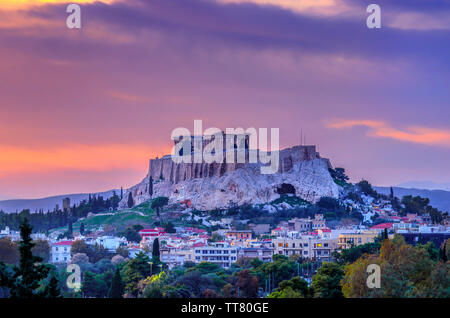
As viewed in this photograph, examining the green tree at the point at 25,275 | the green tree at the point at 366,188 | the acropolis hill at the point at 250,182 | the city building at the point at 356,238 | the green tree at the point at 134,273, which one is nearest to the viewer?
the green tree at the point at 25,275

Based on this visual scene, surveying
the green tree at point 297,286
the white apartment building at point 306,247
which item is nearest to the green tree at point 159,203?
the white apartment building at point 306,247

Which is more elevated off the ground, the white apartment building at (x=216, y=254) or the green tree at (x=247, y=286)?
the white apartment building at (x=216, y=254)

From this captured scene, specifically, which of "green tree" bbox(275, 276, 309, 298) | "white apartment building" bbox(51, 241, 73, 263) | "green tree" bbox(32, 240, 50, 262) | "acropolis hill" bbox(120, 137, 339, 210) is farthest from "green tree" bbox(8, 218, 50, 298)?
"acropolis hill" bbox(120, 137, 339, 210)

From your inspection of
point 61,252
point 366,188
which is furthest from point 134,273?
point 366,188

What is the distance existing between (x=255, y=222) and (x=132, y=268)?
42.5 m

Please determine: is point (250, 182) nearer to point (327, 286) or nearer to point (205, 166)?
point (205, 166)

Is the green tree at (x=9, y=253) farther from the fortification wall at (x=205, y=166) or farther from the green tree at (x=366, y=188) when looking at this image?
the green tree at (x=366, y=188)

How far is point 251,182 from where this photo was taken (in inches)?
3595

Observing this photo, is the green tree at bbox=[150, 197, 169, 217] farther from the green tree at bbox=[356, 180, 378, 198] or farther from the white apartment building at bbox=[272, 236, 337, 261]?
the white apartment building at bbox=[272, 236, 337, 261]

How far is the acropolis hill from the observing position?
9012 centimetres

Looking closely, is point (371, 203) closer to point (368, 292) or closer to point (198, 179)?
point (198, 179)

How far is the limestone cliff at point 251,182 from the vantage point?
296ft

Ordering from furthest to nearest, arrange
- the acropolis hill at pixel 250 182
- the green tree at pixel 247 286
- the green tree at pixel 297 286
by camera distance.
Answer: the acropolis hill at pixel 250 182 < the green tree at pixel 247 286 < the green tree at pixel 297 286

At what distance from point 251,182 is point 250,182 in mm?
166
